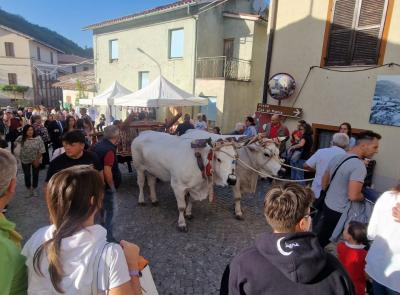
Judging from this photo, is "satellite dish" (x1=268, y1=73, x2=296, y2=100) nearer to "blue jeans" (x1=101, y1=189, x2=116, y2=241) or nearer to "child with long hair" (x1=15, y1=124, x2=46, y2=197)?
"blue jeans" (x1=101, y1=189, x2=116, y2=241)

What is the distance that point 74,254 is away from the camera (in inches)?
51.1

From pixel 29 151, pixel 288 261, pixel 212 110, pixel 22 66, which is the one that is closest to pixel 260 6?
pixel 212 110

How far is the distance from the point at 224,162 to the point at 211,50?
11364 millimetres

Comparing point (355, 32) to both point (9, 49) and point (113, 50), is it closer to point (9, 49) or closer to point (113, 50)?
point (113, 50)

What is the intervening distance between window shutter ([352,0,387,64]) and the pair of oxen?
12.5 ft

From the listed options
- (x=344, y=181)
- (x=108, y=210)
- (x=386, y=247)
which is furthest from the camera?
(x=108, y=210)

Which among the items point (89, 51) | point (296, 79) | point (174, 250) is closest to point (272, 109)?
point (296, 79)

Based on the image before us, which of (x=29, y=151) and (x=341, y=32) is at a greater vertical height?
(x=341, y=32)

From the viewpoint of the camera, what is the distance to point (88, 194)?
138cm

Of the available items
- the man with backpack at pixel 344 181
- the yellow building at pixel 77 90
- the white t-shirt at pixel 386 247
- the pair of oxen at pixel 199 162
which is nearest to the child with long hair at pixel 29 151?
the pair of oxen at pixel 199 162

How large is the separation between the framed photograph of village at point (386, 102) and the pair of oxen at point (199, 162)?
10.5 feet

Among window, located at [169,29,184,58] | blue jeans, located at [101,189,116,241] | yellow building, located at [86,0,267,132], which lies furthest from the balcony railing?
blue jeans, located at [101,189,116,241]

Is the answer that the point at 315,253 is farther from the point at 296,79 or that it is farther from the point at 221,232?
the point at 296,79

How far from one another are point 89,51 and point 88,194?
87.1 metres
